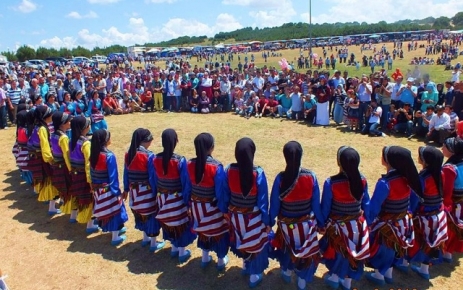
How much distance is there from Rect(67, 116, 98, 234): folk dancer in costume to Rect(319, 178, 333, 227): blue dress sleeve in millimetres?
3118

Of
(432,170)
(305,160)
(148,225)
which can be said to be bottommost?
(305,160)

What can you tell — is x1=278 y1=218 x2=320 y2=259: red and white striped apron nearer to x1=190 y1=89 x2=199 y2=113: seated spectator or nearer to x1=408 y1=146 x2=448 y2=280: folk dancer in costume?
x1=408 y1=146 x2=448 y2=280: folk dancer in costume

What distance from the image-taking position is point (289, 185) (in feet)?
11.6

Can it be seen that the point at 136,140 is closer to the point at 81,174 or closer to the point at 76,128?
the point at 76,128

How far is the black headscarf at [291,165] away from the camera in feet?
11.2

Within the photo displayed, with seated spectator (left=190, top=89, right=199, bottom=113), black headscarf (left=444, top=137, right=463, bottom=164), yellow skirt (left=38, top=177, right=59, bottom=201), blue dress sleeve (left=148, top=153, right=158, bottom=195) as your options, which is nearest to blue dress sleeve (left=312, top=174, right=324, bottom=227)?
black headscarf (left=444, top=137, right=463, bottom=164)

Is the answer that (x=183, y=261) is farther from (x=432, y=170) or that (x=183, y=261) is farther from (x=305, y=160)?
(x=305, y=160)

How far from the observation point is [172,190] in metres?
4.27

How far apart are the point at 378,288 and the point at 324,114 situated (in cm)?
844

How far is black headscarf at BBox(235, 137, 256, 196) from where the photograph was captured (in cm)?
356

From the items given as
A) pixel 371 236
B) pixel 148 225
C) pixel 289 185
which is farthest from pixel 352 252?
pixel 148 225

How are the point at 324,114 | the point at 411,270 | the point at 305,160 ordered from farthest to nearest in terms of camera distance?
the point at 324,114, the point at 305,160, the point at 411,270

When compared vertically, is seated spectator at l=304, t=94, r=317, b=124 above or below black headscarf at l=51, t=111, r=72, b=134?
below

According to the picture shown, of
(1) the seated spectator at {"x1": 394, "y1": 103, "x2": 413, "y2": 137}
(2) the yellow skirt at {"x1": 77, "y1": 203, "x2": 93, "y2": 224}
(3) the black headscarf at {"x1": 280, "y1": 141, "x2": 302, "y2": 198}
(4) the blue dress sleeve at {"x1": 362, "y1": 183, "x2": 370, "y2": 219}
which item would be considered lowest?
(1) the seated spectator at {"x1": 394, "y1": 103, "x2": 413, "y2": 137}
